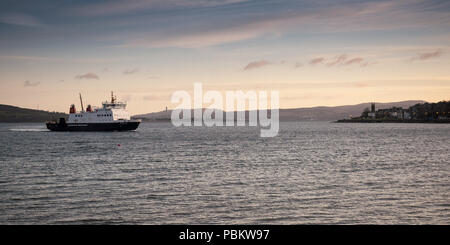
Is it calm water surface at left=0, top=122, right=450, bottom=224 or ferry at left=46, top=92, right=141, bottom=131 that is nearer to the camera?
calm water surface at left=0, top=122, right=450, bottom=224

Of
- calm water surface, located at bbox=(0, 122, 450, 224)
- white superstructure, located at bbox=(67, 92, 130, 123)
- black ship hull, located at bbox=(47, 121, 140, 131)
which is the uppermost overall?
white superstructure, located at bbox=(67, 92, 130, 123)

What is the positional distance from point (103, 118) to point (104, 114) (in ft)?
3.81

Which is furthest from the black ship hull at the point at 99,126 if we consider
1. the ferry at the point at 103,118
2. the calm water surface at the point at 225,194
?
the calm water surface at the point at 225,194

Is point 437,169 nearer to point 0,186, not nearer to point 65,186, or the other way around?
point 65,186

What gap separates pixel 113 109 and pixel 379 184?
3829 inches

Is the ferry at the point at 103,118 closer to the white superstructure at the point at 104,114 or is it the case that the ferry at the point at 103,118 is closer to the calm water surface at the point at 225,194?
the white superstructure at the point at 104,114

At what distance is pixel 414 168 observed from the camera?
3475 cm

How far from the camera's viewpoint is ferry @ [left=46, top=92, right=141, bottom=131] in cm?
11269

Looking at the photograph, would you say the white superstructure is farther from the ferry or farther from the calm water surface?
the calm water surface

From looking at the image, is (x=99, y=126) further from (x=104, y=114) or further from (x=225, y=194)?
(x=225, y=194)

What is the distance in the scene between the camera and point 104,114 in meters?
113

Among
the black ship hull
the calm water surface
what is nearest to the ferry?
the black ship hull

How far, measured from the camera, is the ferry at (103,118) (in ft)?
370

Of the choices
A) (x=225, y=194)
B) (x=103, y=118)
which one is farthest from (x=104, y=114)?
(x=225, y=194)
